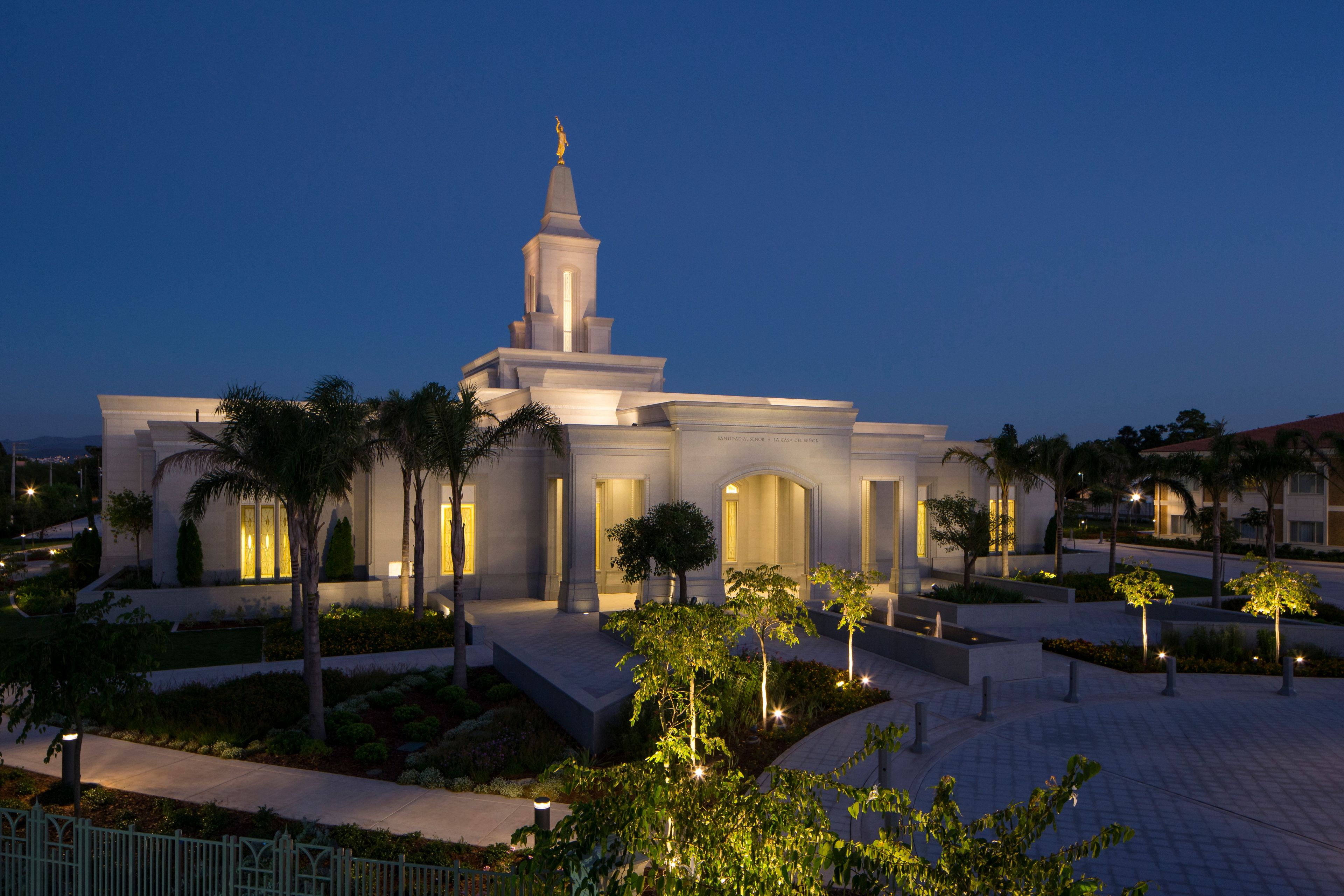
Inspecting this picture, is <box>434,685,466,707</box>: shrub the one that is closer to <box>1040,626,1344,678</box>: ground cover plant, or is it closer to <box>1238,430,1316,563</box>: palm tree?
<box>1040,626,1344,678</box>: ground cover plant

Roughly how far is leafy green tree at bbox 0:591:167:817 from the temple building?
40.8ft

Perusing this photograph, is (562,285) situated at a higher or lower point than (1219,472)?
higher

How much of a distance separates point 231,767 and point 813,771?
756 centimetres

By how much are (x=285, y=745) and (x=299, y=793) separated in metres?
1.62

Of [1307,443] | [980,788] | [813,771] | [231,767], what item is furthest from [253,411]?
[1307,443]

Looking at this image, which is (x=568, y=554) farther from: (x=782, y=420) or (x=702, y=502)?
(x=782, y=420)

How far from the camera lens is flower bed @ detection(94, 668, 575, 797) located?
10172 millimetres

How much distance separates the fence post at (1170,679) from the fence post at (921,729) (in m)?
5.65

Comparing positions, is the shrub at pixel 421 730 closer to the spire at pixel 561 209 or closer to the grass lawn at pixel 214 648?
the grass lawn at pixel 214 648

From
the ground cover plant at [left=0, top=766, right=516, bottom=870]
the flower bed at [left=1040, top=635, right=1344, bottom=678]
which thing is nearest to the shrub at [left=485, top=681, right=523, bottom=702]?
the ground cover plant at [left=0, top=766, right=516, bottom=870]

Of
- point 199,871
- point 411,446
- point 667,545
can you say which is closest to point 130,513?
point 411,446

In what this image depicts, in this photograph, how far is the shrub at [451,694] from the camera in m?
13.1

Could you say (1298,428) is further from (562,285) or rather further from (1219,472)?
(562,285)

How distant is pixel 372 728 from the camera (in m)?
11.3
